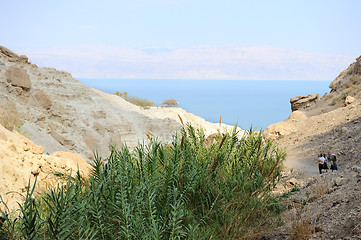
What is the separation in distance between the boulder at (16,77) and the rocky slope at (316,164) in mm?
15208

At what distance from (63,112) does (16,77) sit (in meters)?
3.71

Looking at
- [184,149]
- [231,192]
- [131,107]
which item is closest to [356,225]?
[231,192]

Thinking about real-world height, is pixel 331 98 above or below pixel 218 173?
above

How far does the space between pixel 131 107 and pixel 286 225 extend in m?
29.7

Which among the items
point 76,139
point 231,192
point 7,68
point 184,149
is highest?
point 7,68

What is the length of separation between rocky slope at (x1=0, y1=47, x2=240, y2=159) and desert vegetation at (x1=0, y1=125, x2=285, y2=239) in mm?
11683

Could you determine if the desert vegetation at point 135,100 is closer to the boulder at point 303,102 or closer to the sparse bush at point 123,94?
the sparse bush at point 123,94

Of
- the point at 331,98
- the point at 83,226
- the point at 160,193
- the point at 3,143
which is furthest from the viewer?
the point at 331,98

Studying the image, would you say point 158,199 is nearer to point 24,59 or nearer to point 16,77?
point 16,77

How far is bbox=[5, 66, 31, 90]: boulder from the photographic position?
2019 centimetres

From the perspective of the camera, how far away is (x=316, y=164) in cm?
1529

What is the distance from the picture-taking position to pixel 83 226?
2.66 m

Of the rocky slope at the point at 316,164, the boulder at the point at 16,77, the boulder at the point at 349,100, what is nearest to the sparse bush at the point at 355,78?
the rocky slope at the point at 316,164

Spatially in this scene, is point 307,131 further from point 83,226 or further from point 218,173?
point 83,226
